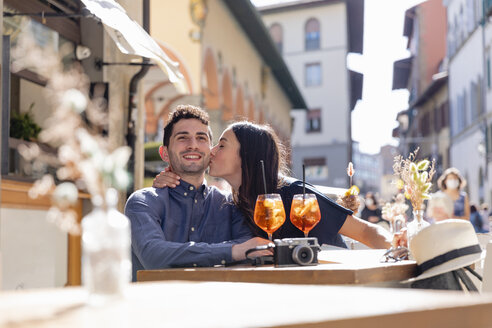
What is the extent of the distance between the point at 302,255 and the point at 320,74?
38.0 meters

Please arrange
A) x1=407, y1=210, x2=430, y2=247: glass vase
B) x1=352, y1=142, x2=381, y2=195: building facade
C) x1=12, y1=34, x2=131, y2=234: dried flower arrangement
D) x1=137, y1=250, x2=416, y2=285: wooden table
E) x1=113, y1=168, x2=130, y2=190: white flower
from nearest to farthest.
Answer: x1=12, y1=34, x2=131, y2=234: dried flower arrangement < x1=113, y1=168, x2=130, y2=190: white flower < x1=137, y1=250, x2=416, y2=285: wooden table < x1=407, y1=210, x2=430, y2=247: glass vase < x1=352, y1=142, x2=381, y2=195: building facade

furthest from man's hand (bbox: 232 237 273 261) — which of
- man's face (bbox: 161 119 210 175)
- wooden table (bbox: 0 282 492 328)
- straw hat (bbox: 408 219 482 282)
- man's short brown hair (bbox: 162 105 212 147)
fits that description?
wooden table (bbox: 0 282 492 328)

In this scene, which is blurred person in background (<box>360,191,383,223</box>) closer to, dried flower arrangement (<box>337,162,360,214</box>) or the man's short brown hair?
dried flower arrangement (<box>337,162,360,214</box>)

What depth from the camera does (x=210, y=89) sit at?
16094 mm

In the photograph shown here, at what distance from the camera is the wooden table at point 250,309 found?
1158 millimetres

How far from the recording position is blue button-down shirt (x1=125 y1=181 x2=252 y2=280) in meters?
3.17

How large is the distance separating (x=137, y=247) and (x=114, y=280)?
1746 mm

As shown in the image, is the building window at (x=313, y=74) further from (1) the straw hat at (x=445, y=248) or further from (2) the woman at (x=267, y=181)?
(1) the straw hat at (x=445, y=248)

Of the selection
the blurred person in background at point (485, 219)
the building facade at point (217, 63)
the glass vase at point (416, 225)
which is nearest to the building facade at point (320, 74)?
the building facade at point (217, 63)

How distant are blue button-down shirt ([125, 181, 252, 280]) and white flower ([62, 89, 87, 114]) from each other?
1713 millimetres

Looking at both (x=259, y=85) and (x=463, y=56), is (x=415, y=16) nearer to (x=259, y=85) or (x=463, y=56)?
(x=463, y=56)

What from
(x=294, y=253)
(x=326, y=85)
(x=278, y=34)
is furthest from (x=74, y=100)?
(x=278, y=34)

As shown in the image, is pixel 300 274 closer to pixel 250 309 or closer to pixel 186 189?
pixel 250 309

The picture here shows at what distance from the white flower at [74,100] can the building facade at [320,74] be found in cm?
3765
